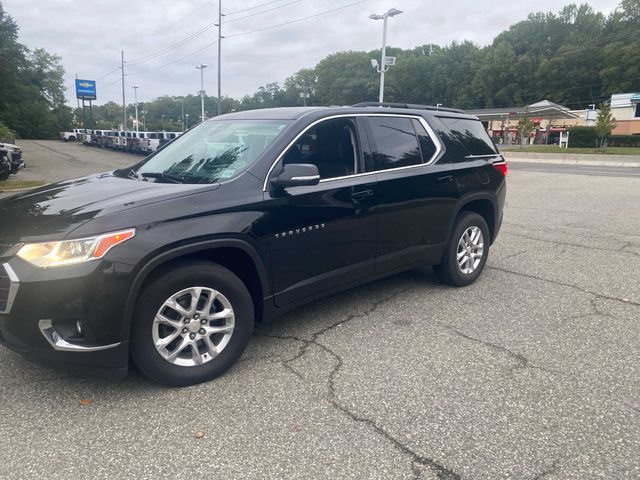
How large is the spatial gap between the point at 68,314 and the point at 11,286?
0.34 metres

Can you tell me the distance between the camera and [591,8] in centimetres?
8750

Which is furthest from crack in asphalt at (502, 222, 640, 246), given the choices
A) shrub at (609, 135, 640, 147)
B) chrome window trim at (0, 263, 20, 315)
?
shrub at (609, 135, 640, 147)

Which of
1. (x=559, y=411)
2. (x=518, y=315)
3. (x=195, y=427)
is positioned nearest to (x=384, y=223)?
(x=518, y=315)

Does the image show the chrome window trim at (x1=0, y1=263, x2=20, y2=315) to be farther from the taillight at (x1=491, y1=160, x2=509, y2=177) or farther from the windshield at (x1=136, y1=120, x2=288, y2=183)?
the taillight at (x1=491, y1=160, x2=509, y2=177)

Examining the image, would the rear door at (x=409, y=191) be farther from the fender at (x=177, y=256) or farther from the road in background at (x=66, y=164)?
the road in background at (x=66, y=164)

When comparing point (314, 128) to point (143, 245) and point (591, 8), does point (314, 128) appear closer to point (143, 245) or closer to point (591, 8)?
point (143, 245)

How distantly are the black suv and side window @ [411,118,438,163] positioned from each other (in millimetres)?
21

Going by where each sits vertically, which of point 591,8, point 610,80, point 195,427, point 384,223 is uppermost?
point 591,8

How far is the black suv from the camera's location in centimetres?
266

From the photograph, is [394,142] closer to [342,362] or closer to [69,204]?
[342,362]

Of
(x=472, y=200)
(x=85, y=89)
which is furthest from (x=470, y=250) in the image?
(x=85, y=89)

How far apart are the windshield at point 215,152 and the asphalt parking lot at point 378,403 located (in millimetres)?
1354

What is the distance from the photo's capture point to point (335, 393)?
3037 millimetres

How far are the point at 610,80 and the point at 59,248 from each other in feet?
272
